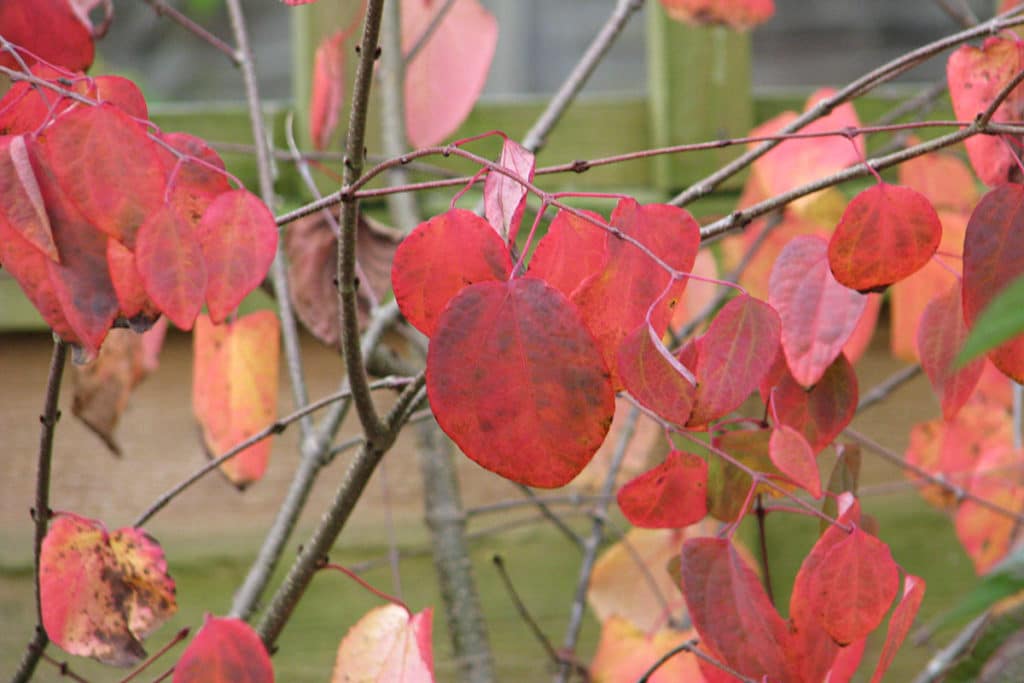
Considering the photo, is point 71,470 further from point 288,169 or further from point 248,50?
point 248,50

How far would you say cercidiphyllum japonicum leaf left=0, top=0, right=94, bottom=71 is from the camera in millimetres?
615

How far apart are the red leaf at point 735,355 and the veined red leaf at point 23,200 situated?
0.30m

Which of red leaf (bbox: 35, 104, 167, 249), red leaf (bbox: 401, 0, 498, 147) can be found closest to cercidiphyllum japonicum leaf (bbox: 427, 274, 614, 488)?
red leaf (bbox: 35, 104, 167, 249)

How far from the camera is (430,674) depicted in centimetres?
57

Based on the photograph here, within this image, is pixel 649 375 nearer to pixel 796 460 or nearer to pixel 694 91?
pixel 796 460

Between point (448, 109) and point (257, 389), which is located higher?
point (448, 109)

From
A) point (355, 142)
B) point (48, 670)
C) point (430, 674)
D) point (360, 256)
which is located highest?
point (355, 142)

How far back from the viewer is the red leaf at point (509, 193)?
0.43 metres

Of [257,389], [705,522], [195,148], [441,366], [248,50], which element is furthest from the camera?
[705,522]

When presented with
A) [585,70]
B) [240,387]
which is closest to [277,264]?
[240,387]

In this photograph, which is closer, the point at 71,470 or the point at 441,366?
the point at 441,366

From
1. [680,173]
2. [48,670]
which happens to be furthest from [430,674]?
[680,173]

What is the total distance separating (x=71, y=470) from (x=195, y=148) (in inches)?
32.0

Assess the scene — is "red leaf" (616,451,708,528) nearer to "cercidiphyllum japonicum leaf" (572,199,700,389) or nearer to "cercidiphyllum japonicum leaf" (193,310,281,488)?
"cercidiphyllum japonicum leaf" (572,199,700,389)
